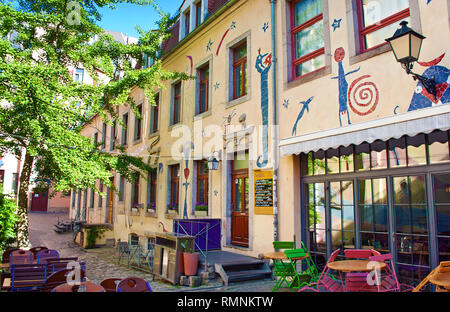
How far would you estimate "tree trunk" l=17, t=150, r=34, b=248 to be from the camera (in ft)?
34.6

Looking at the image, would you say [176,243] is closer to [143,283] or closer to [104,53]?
[143,283]

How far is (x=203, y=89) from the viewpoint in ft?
38.7

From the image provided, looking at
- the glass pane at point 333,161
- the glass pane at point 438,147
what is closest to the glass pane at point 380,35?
the glass pane at point 438,147

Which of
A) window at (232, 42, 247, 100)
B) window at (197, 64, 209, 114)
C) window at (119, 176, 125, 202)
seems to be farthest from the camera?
window at (119, 176, 125, 202)

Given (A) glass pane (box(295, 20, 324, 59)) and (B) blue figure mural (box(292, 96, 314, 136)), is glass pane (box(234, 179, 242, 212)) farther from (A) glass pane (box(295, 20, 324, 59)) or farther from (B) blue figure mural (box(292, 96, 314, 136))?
(A) glass pane (box(295, 20, 324, 59))

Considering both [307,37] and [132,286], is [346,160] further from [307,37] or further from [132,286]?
[132,286]

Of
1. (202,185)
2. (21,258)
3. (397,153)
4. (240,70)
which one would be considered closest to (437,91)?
(397,153)

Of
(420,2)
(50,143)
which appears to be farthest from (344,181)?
(50,143)

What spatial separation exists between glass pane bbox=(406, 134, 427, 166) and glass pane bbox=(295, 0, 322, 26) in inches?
139

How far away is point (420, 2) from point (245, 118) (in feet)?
15.3

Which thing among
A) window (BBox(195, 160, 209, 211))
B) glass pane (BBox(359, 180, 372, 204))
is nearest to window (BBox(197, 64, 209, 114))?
window (BBox(195, 160, 209, 211))

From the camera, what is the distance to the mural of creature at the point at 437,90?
5.19m

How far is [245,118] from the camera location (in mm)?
9234
